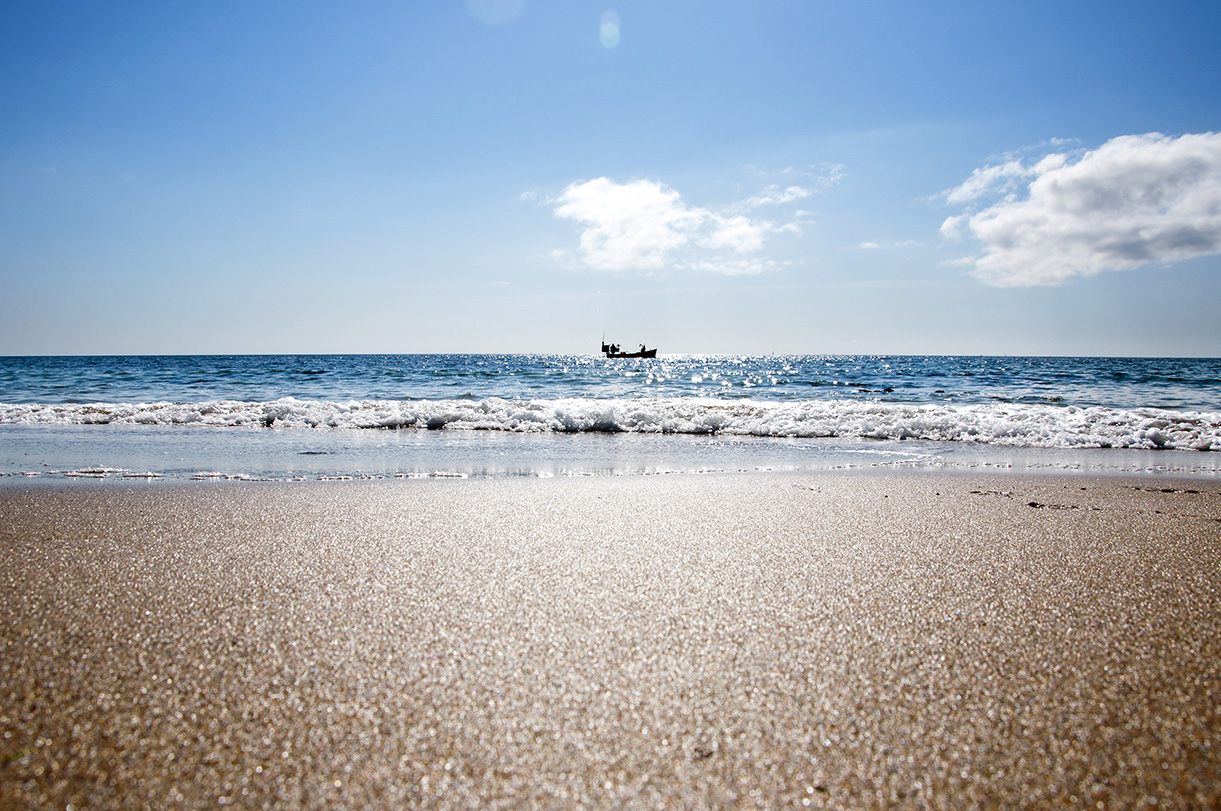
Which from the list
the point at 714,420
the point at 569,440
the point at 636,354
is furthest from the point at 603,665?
the point at 636,354

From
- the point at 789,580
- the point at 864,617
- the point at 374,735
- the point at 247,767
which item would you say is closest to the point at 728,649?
the point at 864,617

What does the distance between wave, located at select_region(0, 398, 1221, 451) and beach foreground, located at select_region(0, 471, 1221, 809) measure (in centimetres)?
752

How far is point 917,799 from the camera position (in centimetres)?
132

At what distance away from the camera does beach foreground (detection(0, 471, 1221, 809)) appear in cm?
137

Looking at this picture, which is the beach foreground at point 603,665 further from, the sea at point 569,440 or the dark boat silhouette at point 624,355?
the dark boat silhouette at point 624,355

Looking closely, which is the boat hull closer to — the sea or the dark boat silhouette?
the dark boat silhouette

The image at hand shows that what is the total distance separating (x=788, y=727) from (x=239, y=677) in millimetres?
1554

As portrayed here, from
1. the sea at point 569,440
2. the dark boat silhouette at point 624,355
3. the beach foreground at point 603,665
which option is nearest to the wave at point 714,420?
the sea at point 569,440

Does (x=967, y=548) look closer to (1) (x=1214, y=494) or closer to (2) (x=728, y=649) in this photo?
(2) (x=728, y=649)

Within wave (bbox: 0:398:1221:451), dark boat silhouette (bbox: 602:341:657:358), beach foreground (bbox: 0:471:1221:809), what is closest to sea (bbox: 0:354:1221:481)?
wave (bbox: 0:398:1221:451)

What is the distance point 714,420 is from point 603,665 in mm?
10244

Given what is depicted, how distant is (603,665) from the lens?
6.17ft

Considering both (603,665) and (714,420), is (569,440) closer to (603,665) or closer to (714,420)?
(714,420)

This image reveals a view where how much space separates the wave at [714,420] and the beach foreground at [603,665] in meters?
7.52
